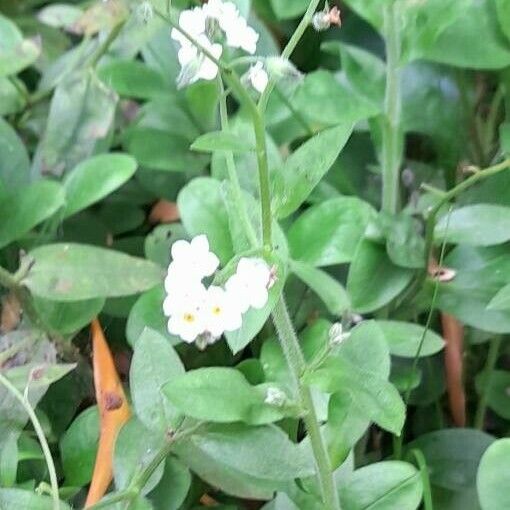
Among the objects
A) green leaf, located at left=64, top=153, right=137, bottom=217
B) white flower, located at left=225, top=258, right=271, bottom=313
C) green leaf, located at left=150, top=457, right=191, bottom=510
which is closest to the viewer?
white flower, located at left=225, top=258, right=271, bottom=313

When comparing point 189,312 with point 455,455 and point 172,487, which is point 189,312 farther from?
point 455,455

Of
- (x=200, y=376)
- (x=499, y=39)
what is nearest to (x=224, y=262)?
(x=200, y=376)

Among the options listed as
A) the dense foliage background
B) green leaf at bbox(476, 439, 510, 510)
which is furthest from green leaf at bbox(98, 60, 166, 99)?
green leaf at bbox(476, 439, 510, 510)

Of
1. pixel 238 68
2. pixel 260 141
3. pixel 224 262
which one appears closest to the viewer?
pixel 260 141

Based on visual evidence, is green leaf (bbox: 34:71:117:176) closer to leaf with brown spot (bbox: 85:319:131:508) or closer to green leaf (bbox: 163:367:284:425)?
leaf with brown spot (bbox: 85:319:131:508)

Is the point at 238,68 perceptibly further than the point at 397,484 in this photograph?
Yes

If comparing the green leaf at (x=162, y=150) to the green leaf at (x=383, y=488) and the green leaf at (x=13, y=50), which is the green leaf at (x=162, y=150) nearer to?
the green leaf at (x=13, y=50)

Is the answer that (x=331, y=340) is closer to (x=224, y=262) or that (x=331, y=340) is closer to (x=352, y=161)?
(x=224, y=262)
